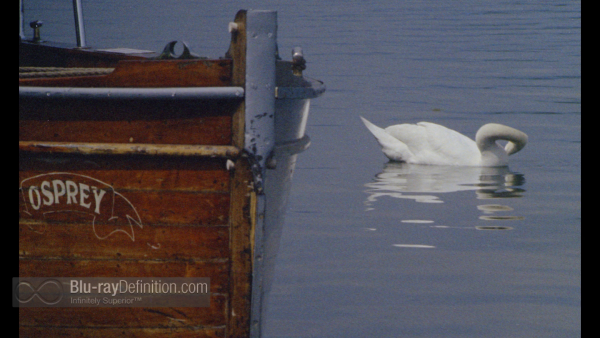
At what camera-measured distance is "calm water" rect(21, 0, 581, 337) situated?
5.96 metres

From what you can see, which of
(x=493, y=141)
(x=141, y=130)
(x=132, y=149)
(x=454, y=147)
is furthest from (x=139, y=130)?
(x=493, y=141)

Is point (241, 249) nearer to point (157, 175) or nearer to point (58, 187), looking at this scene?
point (157, 175)

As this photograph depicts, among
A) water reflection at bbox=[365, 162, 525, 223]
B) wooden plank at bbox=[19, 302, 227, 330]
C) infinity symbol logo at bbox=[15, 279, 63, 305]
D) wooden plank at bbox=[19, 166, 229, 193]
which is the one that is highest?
wooden plank at bbox=[19, 166, 229, 193]

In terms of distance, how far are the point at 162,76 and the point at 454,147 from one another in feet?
26.5

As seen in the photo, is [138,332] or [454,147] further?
[454,147]

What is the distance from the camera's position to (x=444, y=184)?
35.4ft

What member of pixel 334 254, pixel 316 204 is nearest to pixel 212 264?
pixel 334 254

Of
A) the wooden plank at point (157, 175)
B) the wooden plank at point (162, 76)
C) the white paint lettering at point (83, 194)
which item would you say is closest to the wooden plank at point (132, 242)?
the white paint lettering at point (83, 194)

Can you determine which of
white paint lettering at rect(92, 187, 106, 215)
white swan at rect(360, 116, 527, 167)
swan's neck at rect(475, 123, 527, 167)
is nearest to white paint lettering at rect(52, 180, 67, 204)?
white paint lettering at rect(92, 187, 106, 215)

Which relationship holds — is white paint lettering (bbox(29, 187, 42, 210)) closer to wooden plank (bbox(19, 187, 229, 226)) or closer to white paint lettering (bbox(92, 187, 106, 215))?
wooden plank (bbox(19, 187, 229, 226))
